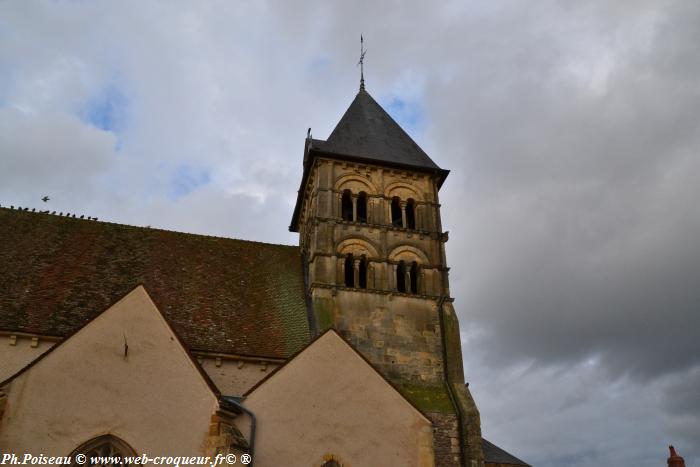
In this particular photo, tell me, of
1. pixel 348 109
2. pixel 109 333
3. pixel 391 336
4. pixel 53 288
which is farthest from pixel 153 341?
pixel 348 109

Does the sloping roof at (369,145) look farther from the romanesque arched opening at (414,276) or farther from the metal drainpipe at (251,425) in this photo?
the metal drainpipe at (251,425)

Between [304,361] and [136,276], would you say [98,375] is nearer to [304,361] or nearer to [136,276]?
[304,361]

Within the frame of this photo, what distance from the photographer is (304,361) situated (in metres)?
12.4

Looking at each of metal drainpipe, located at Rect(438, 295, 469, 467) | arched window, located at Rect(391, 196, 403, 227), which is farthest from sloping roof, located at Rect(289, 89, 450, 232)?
metal drainpipe, located at Rect(438, 295, 469, 467)

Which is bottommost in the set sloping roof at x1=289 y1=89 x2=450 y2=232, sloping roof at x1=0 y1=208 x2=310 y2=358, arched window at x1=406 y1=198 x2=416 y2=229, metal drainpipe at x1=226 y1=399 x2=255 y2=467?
metal drainpipe at x1=226 y1=399 x2=255 y2=467

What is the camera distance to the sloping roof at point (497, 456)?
762 inches

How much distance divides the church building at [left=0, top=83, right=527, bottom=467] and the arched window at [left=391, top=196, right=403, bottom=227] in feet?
0.21

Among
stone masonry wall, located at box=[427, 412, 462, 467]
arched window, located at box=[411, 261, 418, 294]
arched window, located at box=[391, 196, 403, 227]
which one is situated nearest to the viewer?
stone masonry wall, located at box=[427, 412, 462, 467]

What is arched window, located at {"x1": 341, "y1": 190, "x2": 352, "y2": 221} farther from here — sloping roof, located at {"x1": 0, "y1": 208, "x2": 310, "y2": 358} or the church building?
sloping roof, located at {"x1": 0, "y1": 208, "x2": 310, "y2": 358}

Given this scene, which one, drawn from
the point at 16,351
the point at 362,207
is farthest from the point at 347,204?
the point at 16,351

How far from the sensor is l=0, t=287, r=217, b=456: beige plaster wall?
1027 centimetres

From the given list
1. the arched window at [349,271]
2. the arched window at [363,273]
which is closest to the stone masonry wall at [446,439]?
the arched window at [363,273]

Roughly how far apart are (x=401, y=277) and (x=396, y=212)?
3504 millimetres

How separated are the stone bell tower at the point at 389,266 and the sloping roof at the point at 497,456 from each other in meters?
2.76
